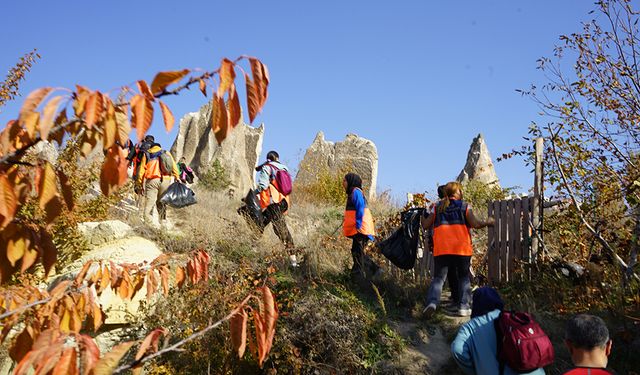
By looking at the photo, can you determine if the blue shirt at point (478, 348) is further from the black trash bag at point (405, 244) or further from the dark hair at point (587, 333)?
the black trash bag at point (405, 244)

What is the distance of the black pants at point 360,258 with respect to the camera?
9009 mm

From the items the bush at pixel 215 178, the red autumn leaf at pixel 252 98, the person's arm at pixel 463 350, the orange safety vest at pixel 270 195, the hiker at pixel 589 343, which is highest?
the bush at pixel 215 178

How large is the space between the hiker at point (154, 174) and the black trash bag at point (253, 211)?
6.46 ft

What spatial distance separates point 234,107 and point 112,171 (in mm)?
511

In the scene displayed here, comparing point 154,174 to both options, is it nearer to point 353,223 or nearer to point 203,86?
point 353,223

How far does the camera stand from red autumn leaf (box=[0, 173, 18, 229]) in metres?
2.11

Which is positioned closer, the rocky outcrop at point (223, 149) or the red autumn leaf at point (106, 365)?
the red autumn leaf at point (106, 365)

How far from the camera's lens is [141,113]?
7.16ft

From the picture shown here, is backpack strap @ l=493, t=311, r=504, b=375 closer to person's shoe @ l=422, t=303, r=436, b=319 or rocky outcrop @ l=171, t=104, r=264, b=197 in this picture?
person's shoe @ l=422, t=303, r=436, b=319

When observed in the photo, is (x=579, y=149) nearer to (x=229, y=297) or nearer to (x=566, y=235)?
(x=566, y=235)

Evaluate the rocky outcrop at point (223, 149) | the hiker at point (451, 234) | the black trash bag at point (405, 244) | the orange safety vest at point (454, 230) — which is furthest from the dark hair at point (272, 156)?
the rocky outcrop at point (223, 149)

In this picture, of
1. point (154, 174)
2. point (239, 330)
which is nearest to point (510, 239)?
point (154, 174)

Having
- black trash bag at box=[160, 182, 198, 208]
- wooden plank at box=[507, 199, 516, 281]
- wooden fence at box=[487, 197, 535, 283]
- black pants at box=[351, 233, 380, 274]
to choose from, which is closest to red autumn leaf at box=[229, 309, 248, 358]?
black pants at box=[351, 233, 380, 274]

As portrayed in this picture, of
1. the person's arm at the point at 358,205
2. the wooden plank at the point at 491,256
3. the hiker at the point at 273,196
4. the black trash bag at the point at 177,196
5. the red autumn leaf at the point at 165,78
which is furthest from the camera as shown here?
the black trash bag at the point at 177,196
